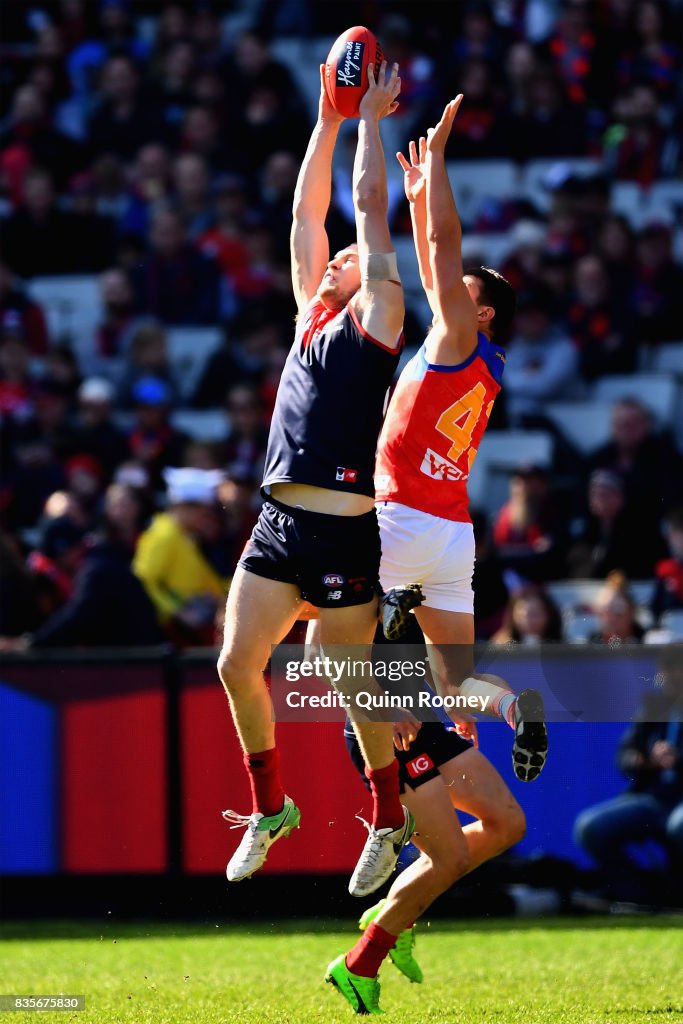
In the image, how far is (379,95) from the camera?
21.2 feet

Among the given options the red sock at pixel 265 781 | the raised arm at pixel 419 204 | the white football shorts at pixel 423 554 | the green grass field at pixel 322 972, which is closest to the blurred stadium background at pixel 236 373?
the green grass field at pixel 322 972

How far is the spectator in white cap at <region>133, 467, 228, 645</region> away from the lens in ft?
35.8

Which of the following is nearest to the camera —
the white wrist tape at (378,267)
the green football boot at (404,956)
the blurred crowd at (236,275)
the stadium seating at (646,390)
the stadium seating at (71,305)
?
the white wrist tape at (378,267)

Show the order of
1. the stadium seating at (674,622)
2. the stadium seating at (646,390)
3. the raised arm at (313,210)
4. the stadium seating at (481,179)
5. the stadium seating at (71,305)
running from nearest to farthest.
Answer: the raised arm at (313,210) → the stadium seating at (674,622) → the stadium seating at (646,390) → the stadium seating at (481,179) → the stadium seating at (71,305)

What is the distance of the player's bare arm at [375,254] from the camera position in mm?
6234

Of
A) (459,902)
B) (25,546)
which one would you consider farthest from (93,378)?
(459,902)

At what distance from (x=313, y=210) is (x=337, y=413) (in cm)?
95

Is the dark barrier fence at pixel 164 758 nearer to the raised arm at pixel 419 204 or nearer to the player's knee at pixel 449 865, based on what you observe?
the player's knee at pixel 449 865

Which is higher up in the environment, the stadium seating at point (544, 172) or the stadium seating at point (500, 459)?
the stadium seating at point (544, 172)

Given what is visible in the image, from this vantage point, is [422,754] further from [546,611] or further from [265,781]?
[546,611]

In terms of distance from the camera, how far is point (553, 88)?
573 inches

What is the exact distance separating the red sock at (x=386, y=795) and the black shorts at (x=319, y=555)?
70cm

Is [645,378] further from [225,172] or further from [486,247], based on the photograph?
[225,172]

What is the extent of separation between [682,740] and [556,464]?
3.64 m
